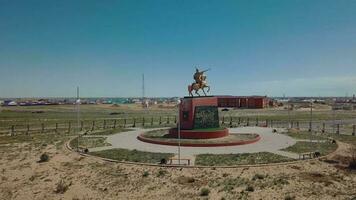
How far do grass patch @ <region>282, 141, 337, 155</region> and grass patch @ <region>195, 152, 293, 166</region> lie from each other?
3.49 metres

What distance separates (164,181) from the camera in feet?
58.5

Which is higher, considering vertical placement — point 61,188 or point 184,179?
point 184,179

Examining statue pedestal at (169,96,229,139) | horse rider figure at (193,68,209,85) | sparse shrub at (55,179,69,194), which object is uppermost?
horse rider figure at (193,68,209,85)

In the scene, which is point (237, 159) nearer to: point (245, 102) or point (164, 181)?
point (164, 181)

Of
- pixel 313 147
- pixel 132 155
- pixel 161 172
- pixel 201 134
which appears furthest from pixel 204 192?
pixel 313 147

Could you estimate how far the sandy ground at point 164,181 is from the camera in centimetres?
1584

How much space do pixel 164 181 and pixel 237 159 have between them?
22.5 feet

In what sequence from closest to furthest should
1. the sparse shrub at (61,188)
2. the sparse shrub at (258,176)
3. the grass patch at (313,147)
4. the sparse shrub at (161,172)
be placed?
the sparse shrub at (61,188), the sparse shrub at (258,176), the sparse shrub at (161,172), the grass patch at (313,147)

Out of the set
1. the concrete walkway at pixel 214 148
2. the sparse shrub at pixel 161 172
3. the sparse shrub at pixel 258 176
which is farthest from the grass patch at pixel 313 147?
the sparse shrub at pixel 161 172

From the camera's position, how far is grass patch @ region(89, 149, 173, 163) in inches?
890

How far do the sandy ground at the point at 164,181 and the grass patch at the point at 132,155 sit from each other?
1475 millimetres

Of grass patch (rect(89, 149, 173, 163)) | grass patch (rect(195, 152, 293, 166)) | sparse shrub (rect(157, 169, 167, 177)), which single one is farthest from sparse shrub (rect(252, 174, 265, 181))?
grass patch (rect(89, 149, 173, 163))

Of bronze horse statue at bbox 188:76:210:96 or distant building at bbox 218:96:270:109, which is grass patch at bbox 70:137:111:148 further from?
distant building at bbox 218:96:270:109

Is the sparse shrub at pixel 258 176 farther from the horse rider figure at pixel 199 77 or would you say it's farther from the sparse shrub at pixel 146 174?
the horse rider figure at pixel 199 77
